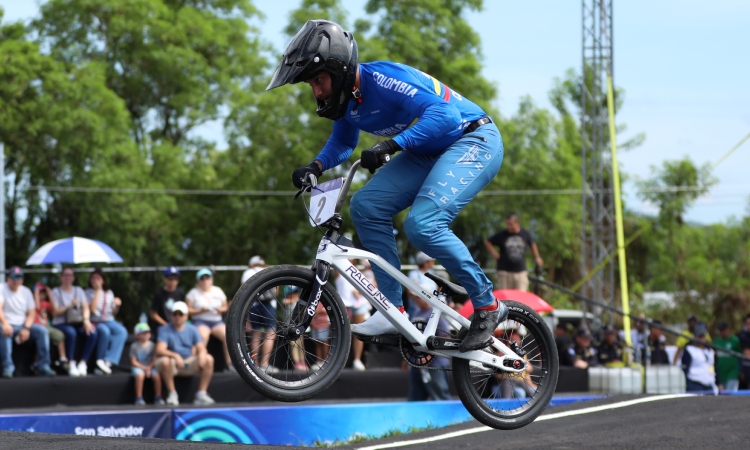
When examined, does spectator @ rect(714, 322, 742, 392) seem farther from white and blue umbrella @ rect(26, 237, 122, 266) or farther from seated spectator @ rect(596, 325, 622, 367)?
white and blue umbrella @ rect(26, 237, 122, 266)

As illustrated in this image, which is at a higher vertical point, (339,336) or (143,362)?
(339,336)

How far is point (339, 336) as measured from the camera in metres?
5.42

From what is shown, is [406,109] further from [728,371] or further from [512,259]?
[728,371]

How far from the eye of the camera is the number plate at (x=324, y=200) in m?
5.32

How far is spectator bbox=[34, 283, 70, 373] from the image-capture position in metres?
12.0

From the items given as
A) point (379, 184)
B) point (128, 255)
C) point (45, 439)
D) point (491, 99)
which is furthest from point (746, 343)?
point (128, 255)

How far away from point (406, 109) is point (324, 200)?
2.38 ft

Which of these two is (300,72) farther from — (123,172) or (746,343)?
(123,172)

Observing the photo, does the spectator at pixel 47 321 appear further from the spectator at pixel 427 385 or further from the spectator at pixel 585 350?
the spectator at pixel 585 350

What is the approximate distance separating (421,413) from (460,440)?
10.3ft

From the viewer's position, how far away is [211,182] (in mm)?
33938

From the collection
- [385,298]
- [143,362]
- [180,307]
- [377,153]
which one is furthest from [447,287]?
[143,362]

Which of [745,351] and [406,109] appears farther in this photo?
[745,351]

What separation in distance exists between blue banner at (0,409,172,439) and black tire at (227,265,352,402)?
546cm
